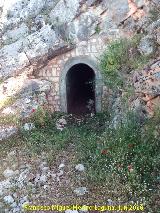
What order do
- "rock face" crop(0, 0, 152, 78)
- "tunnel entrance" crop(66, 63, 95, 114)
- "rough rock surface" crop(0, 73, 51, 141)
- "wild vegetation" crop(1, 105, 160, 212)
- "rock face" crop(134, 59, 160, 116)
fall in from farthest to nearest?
1. "tunnel entrance" crop(66, 63, 95, 114)
2. "rock face" crop(0, 0, 152, 78)
3. "rough rock surface" crop(0, 73, 51, 141)
4. "rock face" crop(134, 59, 160, 116)
5. "wild vegetation" crop(1, 105, 160, 212)

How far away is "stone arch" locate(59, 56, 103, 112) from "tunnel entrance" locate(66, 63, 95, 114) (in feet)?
0.94

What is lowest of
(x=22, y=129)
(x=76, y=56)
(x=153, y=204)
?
(x=153, y=204)

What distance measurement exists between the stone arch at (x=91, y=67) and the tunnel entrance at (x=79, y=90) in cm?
29

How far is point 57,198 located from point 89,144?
2.01m

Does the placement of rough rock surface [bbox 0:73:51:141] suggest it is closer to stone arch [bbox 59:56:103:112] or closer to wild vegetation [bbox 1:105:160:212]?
wild vegetation [bbox 1:105:160:212]

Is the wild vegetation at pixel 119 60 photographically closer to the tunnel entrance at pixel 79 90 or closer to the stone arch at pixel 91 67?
the stone arch at pixel 91 67

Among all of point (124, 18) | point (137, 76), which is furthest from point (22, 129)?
point (124, 18)

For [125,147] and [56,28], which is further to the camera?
[56,28]

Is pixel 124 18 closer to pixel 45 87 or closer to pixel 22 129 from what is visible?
pixel 45 87

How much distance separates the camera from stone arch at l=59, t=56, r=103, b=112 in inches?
431

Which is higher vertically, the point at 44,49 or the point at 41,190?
the point at 44,49

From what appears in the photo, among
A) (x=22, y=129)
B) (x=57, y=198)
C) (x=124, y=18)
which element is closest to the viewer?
(x=57, y=198)

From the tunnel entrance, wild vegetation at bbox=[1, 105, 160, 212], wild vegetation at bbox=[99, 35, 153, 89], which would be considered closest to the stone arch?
the tunnel entrance

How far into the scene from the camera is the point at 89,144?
353 inches
